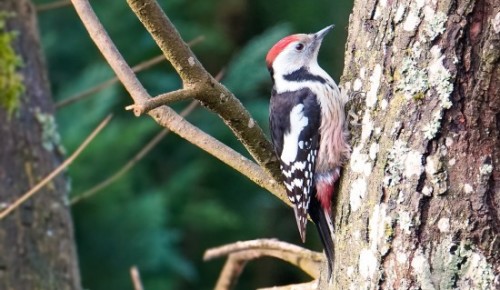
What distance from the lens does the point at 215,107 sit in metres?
2.18

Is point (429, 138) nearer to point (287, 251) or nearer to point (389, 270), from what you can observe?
point (389, 270)

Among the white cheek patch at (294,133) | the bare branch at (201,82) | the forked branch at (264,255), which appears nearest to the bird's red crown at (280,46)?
the white cheek patch at (294,133)

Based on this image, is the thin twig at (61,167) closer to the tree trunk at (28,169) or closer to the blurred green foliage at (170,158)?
the tree trunk at (28,169)

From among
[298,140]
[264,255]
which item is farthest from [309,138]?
[264,255]

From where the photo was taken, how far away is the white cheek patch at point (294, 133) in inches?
109

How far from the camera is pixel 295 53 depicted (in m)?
3.42

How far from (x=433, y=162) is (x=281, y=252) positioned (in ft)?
2.87

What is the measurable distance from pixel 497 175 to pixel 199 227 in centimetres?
487

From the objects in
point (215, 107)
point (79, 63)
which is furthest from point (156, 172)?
point (215, 107)

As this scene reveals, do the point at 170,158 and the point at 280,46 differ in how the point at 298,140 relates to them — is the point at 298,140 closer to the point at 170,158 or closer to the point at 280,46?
the point at 280,46

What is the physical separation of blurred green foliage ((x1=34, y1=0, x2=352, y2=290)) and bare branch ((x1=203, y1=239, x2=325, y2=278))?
108 inches

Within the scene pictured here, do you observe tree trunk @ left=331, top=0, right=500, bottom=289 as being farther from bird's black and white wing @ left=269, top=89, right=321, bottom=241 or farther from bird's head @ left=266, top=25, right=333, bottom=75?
bird's head @ left=266, top=25, right=333, bottom=75

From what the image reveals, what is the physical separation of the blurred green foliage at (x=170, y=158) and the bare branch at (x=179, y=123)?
3162 millimetres

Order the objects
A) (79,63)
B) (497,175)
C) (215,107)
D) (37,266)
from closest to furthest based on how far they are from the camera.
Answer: (497,175), (215,107), (37,266), (79,63)
